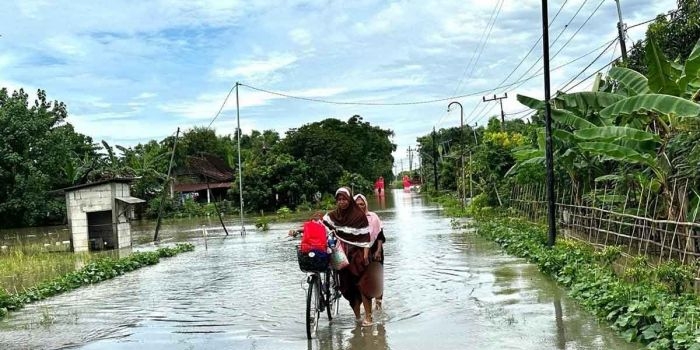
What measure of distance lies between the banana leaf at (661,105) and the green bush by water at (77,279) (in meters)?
11.1

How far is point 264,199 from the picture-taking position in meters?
55.2

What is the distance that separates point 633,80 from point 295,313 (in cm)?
812

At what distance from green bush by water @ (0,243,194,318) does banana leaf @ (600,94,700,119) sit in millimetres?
11070

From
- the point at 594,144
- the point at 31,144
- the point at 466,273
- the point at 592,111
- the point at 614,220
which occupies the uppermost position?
the point at 31,144

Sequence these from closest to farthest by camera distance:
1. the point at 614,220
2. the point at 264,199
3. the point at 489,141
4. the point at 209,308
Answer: the point at 209,308
the point at 614,220
the point at 489,141
the point at 264,199

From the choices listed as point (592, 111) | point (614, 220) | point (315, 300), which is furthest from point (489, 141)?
point (315, 300)

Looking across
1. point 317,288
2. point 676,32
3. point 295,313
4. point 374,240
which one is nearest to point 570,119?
point 676,32

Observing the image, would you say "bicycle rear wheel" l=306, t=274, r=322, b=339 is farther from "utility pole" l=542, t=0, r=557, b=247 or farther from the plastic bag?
"utility pole" l=542, t=0, r=557, b=247

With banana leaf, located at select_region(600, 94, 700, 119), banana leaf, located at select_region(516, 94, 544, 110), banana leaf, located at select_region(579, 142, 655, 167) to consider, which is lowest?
banana leaf, located at select_region(579, 142, 655, 167)

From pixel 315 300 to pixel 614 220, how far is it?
8.19m

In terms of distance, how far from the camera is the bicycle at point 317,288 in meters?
7.87

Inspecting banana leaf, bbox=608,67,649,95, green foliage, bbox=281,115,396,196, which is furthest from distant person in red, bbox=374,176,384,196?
banana leaf, bbox=608,67,649,95

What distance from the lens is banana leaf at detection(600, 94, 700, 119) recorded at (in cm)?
1056

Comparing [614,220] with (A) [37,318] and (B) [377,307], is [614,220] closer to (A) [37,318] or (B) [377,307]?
(B) [377,307]
